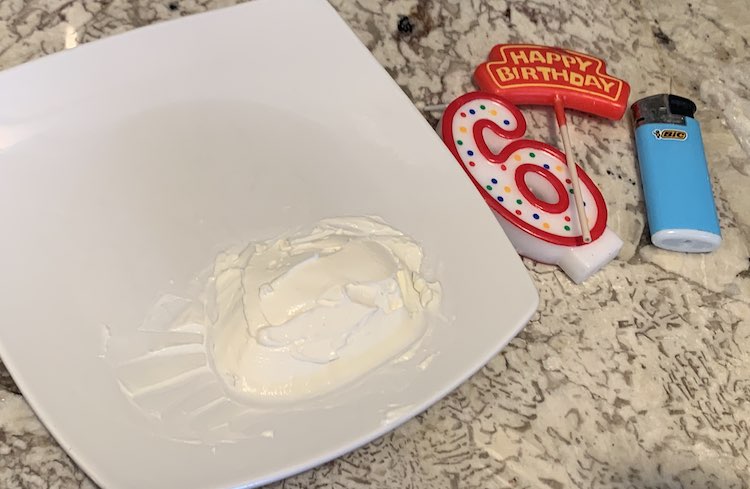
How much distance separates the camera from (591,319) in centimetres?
65

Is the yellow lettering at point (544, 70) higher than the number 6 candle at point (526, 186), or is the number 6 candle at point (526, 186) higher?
the yellow lettering at point (544, 70)

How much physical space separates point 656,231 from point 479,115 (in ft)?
0.64

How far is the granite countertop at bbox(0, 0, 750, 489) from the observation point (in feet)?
1.88

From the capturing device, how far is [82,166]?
0.59 m

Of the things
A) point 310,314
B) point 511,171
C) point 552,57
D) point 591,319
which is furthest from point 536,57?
point 310,314

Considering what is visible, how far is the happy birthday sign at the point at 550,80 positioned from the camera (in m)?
0.73

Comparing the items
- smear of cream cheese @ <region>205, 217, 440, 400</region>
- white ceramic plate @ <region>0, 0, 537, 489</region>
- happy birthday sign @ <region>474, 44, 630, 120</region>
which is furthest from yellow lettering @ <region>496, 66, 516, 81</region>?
smear of cream cheese @ <region>205, 217, 440, 400</region>

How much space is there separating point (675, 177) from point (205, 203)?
0.43 meters

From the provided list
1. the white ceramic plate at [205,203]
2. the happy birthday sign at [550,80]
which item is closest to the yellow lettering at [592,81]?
the happy birthday sign at [550,80]

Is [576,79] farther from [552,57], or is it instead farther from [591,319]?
[591,319]

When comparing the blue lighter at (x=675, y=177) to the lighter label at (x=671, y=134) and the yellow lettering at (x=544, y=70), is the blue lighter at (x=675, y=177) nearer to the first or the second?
the lighter label at (x=671, y=134)

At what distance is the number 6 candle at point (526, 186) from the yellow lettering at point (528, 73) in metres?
0.04

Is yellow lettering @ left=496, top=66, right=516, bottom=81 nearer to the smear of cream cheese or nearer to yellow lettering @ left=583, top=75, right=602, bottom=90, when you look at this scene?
yellow lettering @ left=583, top=75, right=602, bottom=90

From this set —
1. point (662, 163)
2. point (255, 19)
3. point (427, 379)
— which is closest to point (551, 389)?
point (427, 379)
